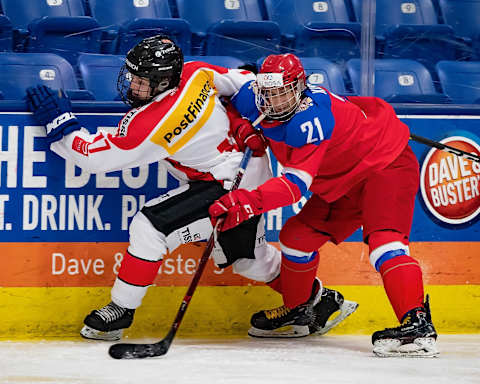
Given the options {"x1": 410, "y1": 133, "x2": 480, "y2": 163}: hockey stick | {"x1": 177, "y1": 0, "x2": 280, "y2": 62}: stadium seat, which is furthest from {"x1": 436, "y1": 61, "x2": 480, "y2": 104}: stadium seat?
{"x1": 177, "y1": 0, "x2": 280, "y2": 62}: stadium seat

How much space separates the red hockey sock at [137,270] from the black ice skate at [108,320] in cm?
14

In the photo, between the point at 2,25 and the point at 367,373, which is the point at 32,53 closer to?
the point at 2,25

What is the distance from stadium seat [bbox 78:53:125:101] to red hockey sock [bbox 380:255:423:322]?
133cm

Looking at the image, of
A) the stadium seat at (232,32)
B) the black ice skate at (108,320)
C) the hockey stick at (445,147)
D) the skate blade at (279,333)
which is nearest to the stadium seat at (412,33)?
the stadium seat at (232,32)

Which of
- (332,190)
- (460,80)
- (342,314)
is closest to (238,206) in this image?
(332,190)

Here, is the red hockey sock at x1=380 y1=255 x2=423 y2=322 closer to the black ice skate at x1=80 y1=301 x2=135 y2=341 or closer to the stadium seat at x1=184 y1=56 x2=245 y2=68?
the black ice skate at x1=80 y1=301 x2=135 y2=341

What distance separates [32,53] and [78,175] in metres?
0.55

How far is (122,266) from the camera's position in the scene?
3.10 meters

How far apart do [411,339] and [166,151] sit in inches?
43.7

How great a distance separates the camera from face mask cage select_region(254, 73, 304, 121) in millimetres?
2865

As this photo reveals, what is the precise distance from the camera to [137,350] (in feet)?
9.40

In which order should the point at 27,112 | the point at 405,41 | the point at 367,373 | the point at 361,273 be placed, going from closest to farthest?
the point at 367,373, the point at 27,112, the point at 361,273, the point at 405,41

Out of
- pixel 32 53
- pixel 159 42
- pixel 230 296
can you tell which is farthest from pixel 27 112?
pixel 230 296

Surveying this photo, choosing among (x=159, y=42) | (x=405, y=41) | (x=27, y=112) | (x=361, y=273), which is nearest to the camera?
(x=159, y=42)
